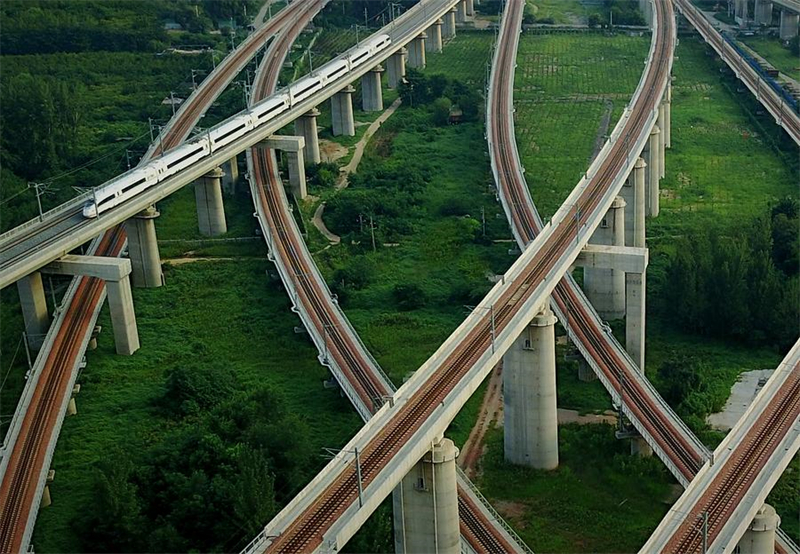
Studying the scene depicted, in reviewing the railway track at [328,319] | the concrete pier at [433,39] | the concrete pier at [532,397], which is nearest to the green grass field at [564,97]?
the concrete pier at [433,39]

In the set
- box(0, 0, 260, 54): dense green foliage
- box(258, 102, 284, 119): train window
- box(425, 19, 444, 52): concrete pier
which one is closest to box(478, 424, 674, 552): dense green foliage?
box(258, 102, 284, 119): train window

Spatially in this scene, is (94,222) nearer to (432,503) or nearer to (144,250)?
(144,250)

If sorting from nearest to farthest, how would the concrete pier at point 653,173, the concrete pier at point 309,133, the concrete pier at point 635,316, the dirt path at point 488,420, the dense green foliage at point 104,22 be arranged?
1. the dirt path at point 488,420
2. the concrete pier at point 635,316
3. the concrete pier at point 653,173
4. the concrete pier at point 309,133
5. the dense green foliage at point 104,22

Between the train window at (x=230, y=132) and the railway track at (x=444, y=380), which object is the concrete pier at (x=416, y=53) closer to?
the train window at (x=230, y=132)

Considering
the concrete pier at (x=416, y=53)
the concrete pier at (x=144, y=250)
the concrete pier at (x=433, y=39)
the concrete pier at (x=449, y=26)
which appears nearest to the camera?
the concrete pier at (x=144, y=250)

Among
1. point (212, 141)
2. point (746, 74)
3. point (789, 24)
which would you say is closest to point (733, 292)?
point (212, 141)

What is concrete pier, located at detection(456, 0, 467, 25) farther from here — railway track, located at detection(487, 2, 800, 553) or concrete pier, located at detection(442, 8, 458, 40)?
railway track, located at detection(487, 2, 800, 553)

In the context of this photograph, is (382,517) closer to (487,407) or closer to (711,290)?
(487,407)
